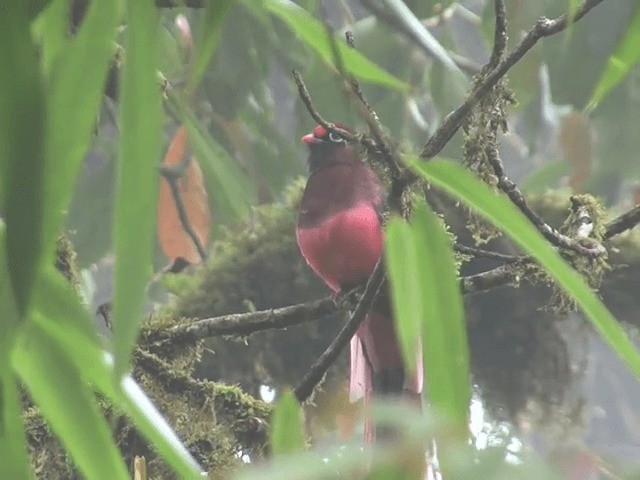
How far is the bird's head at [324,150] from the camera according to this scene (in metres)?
2.00

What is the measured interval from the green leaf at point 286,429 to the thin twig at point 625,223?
521mm

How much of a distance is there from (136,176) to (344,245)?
124 centimetres

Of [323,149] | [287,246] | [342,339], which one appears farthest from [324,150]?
[342,339]

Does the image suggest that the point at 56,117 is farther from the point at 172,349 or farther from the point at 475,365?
the point at 475,365

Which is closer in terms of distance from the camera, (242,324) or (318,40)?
(318,40)

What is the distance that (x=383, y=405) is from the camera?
477mm

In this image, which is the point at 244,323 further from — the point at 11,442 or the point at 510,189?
the point at 11,442

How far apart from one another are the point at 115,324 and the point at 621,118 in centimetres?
170

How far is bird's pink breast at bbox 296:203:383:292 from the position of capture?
5.67 ft

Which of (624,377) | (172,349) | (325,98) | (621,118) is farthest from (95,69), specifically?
(624,377)

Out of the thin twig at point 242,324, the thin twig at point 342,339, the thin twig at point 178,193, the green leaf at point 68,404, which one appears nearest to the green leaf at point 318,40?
the green leaf at point 68,404

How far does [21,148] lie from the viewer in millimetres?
473

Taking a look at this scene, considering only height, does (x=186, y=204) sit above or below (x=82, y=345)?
above

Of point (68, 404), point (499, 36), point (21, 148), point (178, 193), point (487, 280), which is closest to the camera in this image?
point (21, 148)
